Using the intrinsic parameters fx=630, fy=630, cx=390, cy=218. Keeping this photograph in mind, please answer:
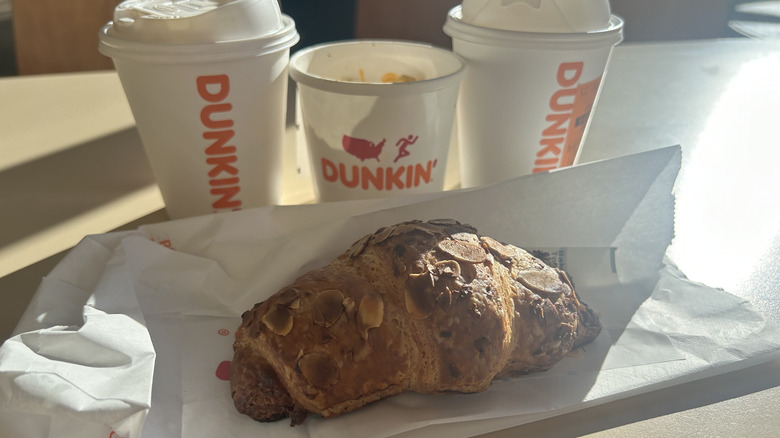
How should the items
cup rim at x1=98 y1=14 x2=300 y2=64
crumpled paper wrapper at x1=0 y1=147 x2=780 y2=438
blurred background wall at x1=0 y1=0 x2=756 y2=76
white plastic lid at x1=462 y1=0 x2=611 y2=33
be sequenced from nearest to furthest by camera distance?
1. crumpled paper wrapper at x1=0 y1=147 x2=780 y2=438
2. cup rim at x1=98 y1=14 x2=300 y2=64
3. white plastic lid at x1=462 y1=0 x2=611 y2=33
4. blurred background wall at x1=0 y1=0 x2=756 y2=76

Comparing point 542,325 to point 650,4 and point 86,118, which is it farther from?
point 650,4

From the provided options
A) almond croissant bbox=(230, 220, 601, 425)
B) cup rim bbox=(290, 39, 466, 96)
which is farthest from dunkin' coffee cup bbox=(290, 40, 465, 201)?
almond croissant bbox=(230, 220, 601, 425)

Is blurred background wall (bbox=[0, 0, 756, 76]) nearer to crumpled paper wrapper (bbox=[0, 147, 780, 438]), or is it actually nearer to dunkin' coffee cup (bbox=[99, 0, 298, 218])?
dunkin' coffee cup (bbox=[99, 0, 298, 218])

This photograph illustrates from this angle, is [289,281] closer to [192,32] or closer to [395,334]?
[395,334]

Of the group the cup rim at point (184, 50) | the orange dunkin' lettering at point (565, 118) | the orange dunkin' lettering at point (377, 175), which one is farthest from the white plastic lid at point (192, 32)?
the orange dunkin' lettering at point (565, 118)

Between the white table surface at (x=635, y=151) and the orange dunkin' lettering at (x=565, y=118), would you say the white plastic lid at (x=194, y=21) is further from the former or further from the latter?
the orange dunkin' lettering at (x=565, y=118)

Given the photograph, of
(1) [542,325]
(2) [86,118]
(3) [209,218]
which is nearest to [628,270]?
(1) [542,325]
